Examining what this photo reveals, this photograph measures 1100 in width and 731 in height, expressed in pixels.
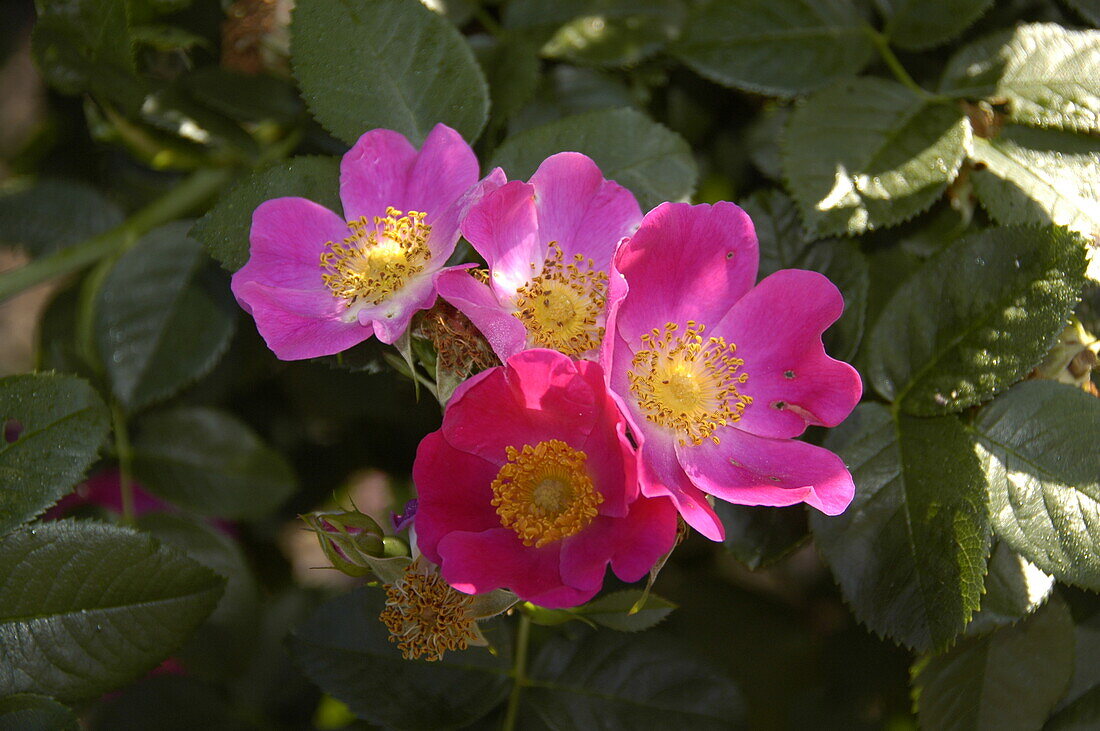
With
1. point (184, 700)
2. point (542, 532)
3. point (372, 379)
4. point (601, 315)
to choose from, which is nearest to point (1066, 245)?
point (601, 315)

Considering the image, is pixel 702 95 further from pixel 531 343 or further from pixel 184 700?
pixel 184 700

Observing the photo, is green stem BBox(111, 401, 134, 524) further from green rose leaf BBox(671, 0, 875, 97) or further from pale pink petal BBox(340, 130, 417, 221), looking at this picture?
green rose leaf BBox(671, 0, 875, 97)

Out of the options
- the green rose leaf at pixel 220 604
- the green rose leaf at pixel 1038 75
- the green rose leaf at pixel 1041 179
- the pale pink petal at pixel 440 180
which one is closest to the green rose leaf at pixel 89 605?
the green rose leaf at pixel 220 604

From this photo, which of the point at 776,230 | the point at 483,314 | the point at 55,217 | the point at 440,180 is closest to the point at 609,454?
the point at 483,314

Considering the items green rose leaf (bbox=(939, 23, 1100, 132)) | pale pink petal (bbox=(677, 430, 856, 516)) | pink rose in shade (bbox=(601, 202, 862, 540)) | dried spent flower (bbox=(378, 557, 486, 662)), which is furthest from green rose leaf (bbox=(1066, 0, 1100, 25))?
dried spent flower (bbox=(378, 557, 486, 662))

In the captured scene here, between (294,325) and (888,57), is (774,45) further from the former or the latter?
(294,325)

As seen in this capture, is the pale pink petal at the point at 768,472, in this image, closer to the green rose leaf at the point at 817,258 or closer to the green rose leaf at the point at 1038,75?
the green rose leaf at the point at 817,258
